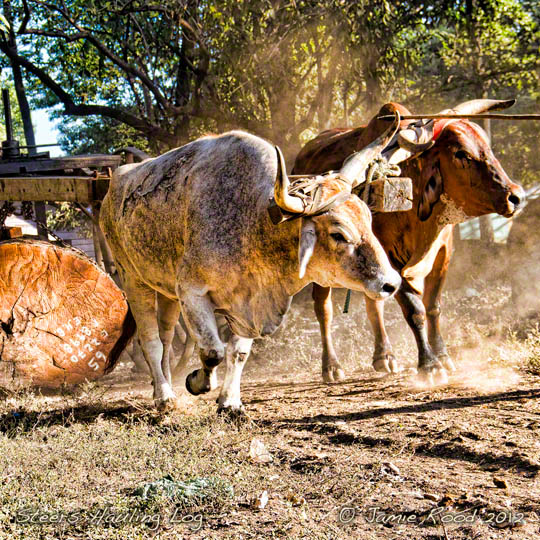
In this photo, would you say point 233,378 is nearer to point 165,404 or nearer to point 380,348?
point 165,404

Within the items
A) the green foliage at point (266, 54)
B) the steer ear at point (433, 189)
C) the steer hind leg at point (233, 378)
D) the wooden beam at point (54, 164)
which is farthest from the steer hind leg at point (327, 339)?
the green foliage at point (266, 54)

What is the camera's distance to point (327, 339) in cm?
705

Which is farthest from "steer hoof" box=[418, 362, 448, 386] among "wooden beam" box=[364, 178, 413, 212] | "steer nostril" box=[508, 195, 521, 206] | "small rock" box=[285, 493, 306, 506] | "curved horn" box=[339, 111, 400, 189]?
"small rock" box=[285, 493, 306, 506]

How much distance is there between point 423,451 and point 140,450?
1.68 m

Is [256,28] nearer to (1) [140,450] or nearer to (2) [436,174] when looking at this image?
(2) [436,174]

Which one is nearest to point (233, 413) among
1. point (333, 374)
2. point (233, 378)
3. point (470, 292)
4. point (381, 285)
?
point (233, 378)

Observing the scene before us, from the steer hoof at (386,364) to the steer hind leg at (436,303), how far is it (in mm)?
472

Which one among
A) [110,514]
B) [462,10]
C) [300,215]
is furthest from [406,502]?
[462,10]

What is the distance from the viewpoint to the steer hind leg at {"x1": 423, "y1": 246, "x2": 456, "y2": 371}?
6423 mm

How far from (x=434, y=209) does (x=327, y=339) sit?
1.78 metres

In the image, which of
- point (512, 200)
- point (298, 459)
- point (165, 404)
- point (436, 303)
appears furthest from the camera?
point (436, 303)

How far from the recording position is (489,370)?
6.28 metres

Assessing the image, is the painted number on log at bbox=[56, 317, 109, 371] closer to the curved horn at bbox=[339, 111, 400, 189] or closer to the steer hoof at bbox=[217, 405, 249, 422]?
the steer hoof at bbox=[217, 405, 249, 422]

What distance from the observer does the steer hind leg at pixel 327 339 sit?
22.5 feet
